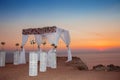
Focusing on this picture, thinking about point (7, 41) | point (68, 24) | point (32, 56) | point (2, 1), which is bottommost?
point (32, 56)

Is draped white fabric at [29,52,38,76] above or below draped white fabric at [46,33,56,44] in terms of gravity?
below

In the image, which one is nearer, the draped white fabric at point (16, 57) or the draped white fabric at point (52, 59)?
the draped white fabric at point (52, 59)

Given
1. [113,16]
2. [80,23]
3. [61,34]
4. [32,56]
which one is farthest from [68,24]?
[32,56]

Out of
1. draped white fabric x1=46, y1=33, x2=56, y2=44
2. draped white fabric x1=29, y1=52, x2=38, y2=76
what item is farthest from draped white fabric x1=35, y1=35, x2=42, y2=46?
draped white fabric x1=29, y1=52, x2=38, y2=76

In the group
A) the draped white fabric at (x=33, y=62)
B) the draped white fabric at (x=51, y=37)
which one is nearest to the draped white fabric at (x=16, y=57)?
the draped white fabric at (x=51, y=37)

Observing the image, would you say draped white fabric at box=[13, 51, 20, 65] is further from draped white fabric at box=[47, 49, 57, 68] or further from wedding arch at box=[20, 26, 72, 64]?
draped white fabric at box=[47, 49, 57, 68]

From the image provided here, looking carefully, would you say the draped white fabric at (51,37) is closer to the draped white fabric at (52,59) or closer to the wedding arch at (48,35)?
the wedding arch at (48,35)

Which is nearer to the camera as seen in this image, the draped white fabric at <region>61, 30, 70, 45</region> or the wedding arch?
the wedding arch

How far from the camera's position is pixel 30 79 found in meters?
7.57

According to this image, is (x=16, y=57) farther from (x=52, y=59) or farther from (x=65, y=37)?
(x=65, y=37)

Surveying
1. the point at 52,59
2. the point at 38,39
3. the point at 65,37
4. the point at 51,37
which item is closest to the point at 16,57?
the point at 38,39

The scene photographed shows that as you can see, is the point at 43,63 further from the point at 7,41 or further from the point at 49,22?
the point at 7,41

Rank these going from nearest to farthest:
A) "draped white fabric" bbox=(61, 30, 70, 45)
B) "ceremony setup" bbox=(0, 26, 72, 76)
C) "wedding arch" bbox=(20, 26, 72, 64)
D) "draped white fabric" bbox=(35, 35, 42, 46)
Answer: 1. "ceremony setup" bbox=(0, 26, 72, 76)
2. "wedding arch" bbox=(20, 26, 72, 64)
3. "draped white fabric" bbox=(61, 30, 70, 45)
4. "draped white fabric" bbox=(35, 35, 42, 46)

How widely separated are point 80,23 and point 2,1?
5235 millimetres
